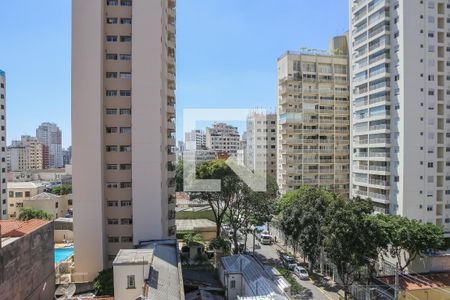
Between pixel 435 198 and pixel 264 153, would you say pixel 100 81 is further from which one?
pixel 264 153

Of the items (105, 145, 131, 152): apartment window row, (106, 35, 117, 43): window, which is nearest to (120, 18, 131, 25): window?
(106, 35, 117, 43): window

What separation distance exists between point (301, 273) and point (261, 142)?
2311cm

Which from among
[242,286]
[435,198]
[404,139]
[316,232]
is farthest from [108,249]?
[435,198]

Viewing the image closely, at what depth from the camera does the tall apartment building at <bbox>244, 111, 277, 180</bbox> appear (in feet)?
123

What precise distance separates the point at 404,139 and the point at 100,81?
65.5 ft

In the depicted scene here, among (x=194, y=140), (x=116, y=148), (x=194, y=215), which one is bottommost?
(x=194, y=215)

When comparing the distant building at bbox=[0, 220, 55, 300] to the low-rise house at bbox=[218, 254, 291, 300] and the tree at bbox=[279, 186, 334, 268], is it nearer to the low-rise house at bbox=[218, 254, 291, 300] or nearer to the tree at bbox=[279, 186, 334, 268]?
the low-rise house at bbox=[218, 254, 291, 300]

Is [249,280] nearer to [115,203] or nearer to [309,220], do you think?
[309,220]

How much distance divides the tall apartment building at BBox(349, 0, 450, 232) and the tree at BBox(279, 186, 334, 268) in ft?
23.7

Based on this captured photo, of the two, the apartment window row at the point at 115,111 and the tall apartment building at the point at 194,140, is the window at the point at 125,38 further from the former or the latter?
the tall apartment building at the point at 194,140

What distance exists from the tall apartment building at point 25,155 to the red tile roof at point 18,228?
243ft

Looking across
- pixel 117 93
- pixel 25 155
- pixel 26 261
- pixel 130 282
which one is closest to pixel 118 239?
pixel 26 261

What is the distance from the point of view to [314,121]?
3672 centimetres

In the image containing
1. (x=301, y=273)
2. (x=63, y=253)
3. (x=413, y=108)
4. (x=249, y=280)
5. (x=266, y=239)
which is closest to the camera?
(x=249, y=280)
